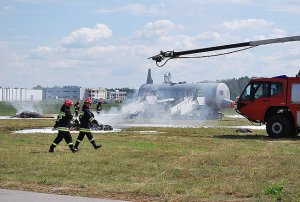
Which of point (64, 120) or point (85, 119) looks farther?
point (85, 119)

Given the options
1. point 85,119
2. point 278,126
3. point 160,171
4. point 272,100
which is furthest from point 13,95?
point 160,171

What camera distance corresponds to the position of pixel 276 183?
38.1ft

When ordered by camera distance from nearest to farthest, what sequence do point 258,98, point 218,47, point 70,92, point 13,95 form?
point 218,47, point 258,98, point 13,95, point 70,92

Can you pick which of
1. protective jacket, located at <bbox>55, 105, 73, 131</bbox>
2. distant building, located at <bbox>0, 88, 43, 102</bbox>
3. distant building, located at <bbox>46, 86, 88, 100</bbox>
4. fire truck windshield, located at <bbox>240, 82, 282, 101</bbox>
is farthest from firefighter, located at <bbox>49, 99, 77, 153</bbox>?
distant building, located at <bbox>46, 86, 88, 100</bbox>

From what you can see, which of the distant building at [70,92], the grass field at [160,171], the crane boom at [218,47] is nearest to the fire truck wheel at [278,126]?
the crane boom at [218,47]

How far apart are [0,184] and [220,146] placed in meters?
10.4

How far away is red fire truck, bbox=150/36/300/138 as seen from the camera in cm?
2522

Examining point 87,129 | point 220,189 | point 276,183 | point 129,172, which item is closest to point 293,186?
point 276,183

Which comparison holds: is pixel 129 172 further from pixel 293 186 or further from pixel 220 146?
pixel 220 146

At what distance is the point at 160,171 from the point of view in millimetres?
13750

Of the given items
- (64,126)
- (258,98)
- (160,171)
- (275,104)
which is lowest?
(160,171)

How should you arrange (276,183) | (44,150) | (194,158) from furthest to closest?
(44,150) < (194,158) < (276,183)

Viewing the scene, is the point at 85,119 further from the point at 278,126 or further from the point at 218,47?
the point at 278,126

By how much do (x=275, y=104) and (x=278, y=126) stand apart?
975 millimetres
